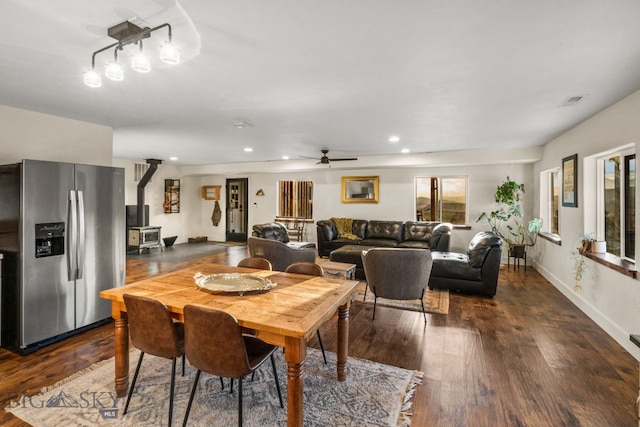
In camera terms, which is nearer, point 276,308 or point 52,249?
point 276,308

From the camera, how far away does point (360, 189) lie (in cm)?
842

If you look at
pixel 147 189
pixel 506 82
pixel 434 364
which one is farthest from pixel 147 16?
pixel 147 189

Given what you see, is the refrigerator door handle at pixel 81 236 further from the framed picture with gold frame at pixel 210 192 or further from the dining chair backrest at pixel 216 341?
the framed picture with gold frame at pixel 210 192

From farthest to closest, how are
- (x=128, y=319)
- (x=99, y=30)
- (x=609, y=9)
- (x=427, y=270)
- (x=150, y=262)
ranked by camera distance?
(x=150, y=262) → (x=427, y=270) → (x=128, y=319) → (x=99, y=30) → (x=609, y=9)

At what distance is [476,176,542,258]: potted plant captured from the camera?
646cm

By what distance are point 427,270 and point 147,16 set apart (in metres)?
3.40

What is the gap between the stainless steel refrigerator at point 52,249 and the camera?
2.96m

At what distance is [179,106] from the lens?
3.43m

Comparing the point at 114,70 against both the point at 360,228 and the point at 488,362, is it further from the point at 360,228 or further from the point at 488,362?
the point at 360,228

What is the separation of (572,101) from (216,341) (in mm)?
3851

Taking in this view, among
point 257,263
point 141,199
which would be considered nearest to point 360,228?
point 257,263

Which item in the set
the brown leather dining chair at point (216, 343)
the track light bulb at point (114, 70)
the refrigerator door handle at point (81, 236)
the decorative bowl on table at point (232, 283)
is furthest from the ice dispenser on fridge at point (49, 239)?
the brown leather dining chair at point (216, 343)

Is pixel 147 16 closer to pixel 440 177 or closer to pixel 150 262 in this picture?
pixel 150 262

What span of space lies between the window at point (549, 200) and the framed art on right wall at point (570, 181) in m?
1.08
